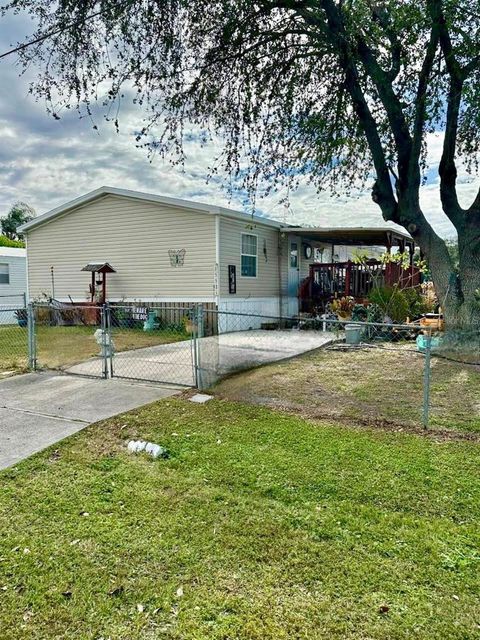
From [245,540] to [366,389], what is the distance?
372 centimetres

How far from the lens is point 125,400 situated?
541 centimetres

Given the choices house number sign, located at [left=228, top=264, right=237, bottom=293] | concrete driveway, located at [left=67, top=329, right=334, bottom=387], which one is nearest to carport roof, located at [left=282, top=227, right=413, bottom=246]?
house number sign, located at [left=228, top=264, right=237, bottom=293]

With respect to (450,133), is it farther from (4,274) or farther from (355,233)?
(4,274)

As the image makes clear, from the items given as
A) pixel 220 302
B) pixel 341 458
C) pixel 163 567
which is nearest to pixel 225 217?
pixel 220 302

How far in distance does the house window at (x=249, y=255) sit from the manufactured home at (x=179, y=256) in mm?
29

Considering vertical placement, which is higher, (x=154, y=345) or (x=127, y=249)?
(x=127, y=249)

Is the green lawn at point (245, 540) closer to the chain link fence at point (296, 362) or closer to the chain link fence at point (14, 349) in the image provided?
the chain link fence at point (296, 362)

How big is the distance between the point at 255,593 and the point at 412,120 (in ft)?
24.9

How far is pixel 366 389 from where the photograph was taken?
589cm

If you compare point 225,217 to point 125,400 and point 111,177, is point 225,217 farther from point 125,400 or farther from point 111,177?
point 125,400

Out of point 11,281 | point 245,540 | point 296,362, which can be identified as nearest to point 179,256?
point 296,362

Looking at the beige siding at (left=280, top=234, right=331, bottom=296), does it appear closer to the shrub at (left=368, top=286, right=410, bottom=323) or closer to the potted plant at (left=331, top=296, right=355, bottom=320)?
the potted plant at (left=331, top=296, right=355, bottom=320)

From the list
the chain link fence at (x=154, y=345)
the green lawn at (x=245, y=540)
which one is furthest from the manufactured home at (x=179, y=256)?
the green lawn at (x=245, y=540)

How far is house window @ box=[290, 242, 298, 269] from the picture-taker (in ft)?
51.2
